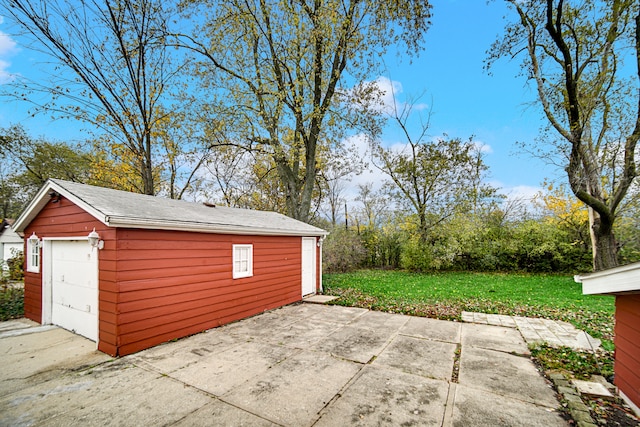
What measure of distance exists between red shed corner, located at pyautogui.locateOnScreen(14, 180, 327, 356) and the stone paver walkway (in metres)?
5.30

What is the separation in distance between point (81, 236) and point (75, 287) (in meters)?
1.13

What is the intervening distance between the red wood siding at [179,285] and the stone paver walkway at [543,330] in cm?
515

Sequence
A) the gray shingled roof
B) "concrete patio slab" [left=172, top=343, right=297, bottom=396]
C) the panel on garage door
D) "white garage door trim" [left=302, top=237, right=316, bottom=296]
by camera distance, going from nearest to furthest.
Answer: "concrete patio slab" [left=172, top=343, right=297, bottom=396] < the gray shingled roof < the panel on garage door < "white garage door trim" [left=302, top=237, right=316, bottom=296]

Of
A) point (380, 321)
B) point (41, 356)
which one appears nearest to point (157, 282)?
point (41, 356)

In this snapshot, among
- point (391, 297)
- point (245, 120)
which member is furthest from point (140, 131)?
point (391, 297)

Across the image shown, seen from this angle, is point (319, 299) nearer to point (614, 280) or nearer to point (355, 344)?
point (355, 344)

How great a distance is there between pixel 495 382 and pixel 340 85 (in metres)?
11.3

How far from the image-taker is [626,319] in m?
3.06

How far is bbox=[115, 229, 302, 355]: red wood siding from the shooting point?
425 centimetres

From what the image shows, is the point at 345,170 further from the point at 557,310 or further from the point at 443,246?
the point at 557,310

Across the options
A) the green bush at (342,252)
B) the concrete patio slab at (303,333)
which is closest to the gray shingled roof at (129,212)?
the concrete patio slab at (303,333)

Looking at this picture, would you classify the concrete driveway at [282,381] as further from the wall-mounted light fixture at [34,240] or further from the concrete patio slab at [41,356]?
the wall-mounted light fixture at [34,240]

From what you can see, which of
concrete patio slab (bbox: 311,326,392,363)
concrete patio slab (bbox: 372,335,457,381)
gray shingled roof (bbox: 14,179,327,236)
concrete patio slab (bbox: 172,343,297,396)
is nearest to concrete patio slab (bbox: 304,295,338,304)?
concrete patio slab (bbox: 311,326,392,363)

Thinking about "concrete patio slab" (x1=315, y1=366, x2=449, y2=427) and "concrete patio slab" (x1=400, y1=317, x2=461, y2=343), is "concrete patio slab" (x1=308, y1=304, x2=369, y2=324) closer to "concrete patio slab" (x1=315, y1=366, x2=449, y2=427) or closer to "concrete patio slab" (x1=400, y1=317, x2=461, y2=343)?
"concrete patio slab" (x1=400, y1=317, x2=461, y2=343)
